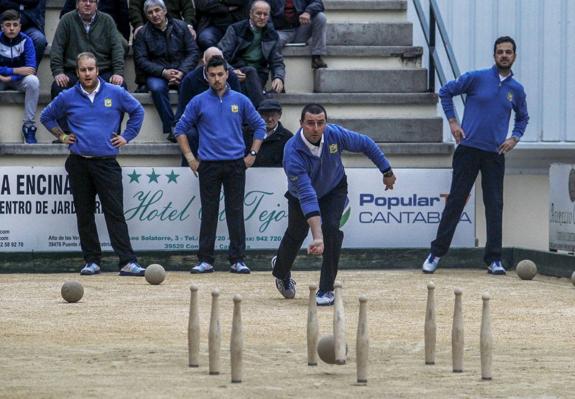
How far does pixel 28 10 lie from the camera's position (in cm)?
1828

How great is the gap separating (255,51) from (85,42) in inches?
81.6

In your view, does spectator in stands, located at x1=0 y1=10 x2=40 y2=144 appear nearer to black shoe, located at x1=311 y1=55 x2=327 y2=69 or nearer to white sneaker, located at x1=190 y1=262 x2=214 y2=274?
white sneaker, located at x1=190 y1=262 x2=214 y2=274

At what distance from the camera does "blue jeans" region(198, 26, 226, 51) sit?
18391 mm

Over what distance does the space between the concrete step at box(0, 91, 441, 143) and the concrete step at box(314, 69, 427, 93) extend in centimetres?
36

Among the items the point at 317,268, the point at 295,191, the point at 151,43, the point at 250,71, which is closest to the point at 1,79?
the point at 151,43

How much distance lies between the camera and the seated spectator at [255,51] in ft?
58.2

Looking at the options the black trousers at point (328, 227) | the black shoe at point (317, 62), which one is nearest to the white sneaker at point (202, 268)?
the black trousers at point (328, 227)

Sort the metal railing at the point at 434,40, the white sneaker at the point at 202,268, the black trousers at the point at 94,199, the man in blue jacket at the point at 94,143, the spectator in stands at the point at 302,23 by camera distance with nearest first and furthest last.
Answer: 1. the man in blue jacket at the point at 94,143
2. the black trousers at the point at 94,199
3. the white sneaker at the point at 202,268
4. the metal railing at the point at 434,40
5. the spectator in stands at the point at 302,23

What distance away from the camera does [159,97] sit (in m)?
17.9

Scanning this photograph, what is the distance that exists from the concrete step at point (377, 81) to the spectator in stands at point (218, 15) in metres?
1.41

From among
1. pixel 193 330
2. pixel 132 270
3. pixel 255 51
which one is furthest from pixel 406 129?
pixel 193 330

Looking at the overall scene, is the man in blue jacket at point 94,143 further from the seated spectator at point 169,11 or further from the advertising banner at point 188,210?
the seated spectator at point 169,11

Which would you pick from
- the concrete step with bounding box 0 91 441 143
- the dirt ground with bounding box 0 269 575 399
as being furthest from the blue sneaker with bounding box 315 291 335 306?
the concrete step with bounding box 0 91 441 143

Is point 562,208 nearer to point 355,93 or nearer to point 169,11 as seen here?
point 355,93
